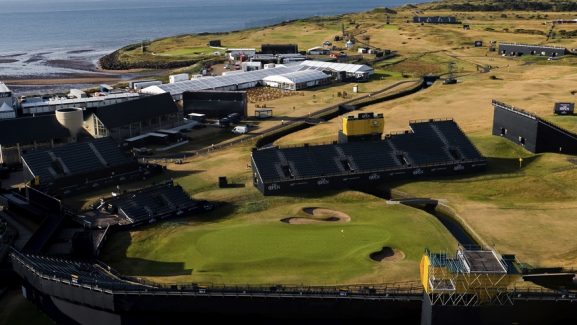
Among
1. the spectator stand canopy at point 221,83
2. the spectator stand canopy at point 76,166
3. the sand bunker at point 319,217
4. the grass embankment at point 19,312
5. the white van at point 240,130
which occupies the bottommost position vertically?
the grass embankment at point 19,312

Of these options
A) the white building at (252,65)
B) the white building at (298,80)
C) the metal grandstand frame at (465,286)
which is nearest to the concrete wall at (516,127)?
the metal grandstand frame at (465,286)

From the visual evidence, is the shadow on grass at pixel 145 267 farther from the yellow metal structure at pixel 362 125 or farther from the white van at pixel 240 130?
the white van at pixel 240 130

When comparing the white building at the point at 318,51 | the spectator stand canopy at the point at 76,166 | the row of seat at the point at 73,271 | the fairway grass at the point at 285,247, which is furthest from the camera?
the white building at the point at 318,51

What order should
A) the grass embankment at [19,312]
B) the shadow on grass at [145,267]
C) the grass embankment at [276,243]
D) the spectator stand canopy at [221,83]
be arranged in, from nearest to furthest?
1. the grass embankment at [19,312]
2. the grass embankment at [276,243]
3. the shadow on grass at [145,267]
4. the spectator stand canopy at [221,83]

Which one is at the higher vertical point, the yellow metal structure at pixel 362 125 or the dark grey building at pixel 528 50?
the dark grey building at pixel 528 50

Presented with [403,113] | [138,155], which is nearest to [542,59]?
[403,113]

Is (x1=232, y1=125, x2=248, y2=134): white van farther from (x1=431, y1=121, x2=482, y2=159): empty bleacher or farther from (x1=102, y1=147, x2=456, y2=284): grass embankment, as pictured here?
(x1=431, y1=121, x2=482, y2=159): empty bleacher
